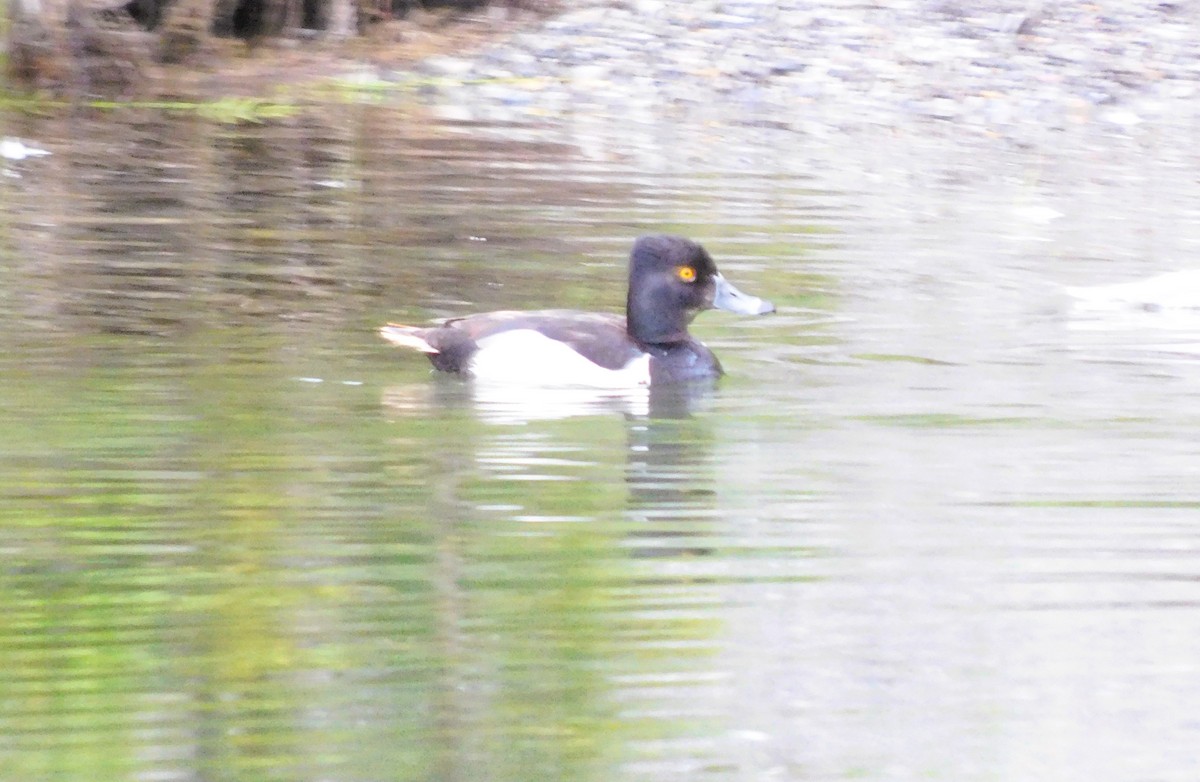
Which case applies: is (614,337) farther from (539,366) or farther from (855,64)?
(855,64)

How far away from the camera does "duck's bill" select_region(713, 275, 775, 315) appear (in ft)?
31.7

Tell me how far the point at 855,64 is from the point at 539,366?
564 inches

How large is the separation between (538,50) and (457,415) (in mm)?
15770

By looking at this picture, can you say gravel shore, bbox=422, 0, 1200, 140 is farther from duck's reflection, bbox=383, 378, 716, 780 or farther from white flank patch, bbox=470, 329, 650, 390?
duck's reflection, bbox=383, 378, 716, 780

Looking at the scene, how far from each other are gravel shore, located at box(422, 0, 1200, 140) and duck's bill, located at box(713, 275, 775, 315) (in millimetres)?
10839

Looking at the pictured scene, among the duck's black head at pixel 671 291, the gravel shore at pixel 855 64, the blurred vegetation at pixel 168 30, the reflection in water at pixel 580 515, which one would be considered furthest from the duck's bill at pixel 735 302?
the blurred vegetation at pixel 168 30

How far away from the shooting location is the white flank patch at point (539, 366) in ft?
29.9

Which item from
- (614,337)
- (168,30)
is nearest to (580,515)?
(614,337)

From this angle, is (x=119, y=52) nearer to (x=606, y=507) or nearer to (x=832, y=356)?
(x=832, y=356)

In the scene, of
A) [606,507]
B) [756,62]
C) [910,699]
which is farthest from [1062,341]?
[756,62]

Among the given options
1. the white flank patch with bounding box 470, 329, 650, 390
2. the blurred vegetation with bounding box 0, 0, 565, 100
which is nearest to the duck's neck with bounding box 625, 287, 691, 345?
the white flank patch with bounding box 470, 329, 650, 390

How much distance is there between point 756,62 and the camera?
909 inches

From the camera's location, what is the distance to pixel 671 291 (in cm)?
951

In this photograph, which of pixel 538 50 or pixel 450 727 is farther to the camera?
pixel 538 50
